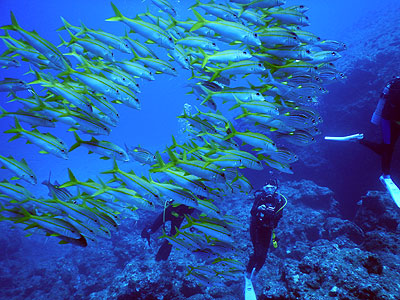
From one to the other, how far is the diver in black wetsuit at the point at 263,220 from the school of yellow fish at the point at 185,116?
156 centimetres

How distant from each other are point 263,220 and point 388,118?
378 centimetres

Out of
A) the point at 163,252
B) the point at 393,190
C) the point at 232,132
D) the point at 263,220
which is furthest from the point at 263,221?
the point at 163,252

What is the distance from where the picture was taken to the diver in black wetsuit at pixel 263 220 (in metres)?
5.55

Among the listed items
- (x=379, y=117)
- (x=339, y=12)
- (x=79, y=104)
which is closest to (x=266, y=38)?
(x=79, y=104)

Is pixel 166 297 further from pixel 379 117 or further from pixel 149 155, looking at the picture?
pixel 379 117

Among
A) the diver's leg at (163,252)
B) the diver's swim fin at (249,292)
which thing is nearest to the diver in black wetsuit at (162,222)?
the diver's leg at (163,252)

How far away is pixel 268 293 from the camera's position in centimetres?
411

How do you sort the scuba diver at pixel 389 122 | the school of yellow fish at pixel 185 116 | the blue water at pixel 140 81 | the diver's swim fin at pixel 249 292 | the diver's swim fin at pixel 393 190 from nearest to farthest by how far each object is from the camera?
the school of yellow fish at pixel 185 116, the diver's swim fin at pixel 393 190, the scuba diver at pixel 389 122, the diver's swim fin at pixel 249 292, the blue water at pixel 140 81

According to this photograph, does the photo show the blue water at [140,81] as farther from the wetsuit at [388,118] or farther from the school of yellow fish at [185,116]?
the wetsuit at [388,118]

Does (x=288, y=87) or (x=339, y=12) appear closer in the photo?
(x=288, y=87)

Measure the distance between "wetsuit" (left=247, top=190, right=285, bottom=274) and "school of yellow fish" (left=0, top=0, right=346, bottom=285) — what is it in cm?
155

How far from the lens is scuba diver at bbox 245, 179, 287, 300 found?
18.1 feet

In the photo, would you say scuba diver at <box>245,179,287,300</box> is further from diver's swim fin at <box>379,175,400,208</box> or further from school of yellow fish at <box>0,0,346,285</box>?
diver's swim fin at <box>379,175,400,208</box>

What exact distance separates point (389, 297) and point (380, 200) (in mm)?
4479
